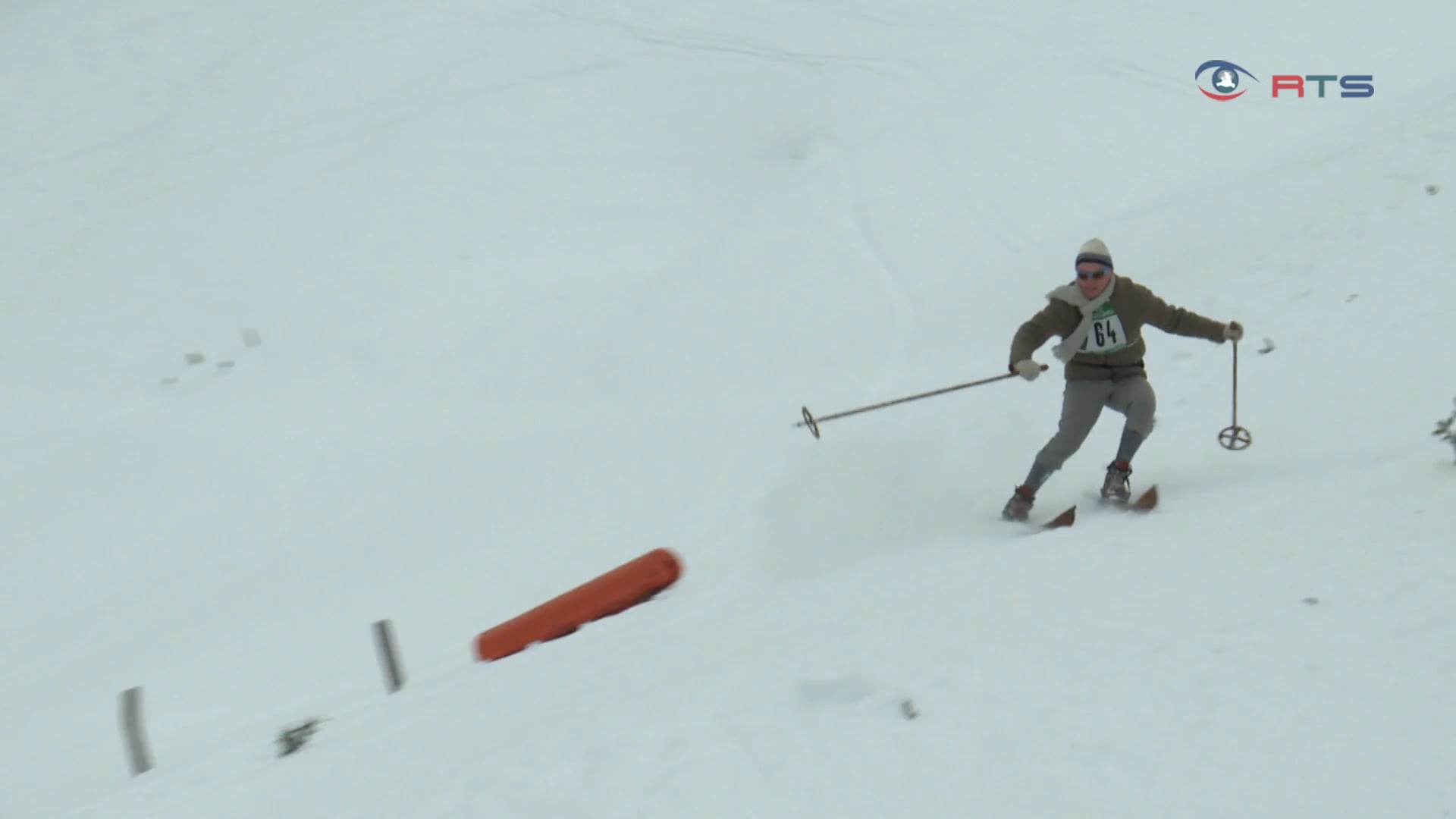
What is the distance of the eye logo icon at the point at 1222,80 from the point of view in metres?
18.7

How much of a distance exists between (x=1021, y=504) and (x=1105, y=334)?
1.13 metres

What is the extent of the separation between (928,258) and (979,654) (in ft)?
36.5

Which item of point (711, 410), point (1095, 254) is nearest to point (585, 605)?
point (1095, 254)

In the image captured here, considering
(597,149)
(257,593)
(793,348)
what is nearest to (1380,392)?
(793,348)

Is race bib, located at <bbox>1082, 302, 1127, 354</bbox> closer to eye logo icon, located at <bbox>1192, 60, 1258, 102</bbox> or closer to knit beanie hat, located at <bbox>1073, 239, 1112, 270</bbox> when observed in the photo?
knit beanie hat, located at <bbox>1073, 239, 1112, 270</bbox>

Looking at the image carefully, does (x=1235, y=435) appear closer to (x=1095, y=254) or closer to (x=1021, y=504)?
(x=1021, y=504)

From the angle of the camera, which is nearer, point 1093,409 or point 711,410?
point 1093,409

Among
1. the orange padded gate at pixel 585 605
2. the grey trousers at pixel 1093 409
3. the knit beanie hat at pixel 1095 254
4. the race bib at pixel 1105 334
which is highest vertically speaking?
the knit beanie hat at pixel 1095 254

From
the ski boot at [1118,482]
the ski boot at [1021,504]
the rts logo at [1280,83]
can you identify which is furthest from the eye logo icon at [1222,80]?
the ski boot at [1021,504]

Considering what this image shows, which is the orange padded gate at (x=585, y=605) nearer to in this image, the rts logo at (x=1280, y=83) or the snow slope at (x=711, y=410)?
the snow slope at (x=711, y=410)

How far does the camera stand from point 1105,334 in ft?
21.8

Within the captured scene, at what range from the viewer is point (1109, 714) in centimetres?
380

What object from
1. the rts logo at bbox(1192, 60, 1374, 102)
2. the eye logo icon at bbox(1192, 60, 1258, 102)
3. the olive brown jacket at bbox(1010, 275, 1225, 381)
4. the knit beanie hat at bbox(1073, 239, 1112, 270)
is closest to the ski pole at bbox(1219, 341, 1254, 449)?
the olive brown jacket at bbox(1010, 275, 1225, 381)

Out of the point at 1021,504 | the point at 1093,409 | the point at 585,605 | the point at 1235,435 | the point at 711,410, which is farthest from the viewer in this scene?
the point at 711,410
